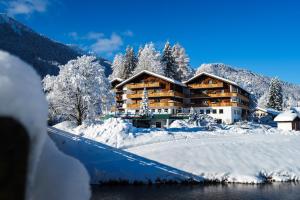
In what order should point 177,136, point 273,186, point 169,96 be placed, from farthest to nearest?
point 169,96 < point 177,136 < point 273,186

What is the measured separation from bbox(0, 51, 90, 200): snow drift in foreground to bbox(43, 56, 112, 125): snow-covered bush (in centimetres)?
4357

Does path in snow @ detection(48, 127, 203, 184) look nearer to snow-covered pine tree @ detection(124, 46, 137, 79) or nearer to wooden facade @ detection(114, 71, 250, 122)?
wooden facade @ detection(114, 71, 250, 122)

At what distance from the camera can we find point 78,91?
45.2m

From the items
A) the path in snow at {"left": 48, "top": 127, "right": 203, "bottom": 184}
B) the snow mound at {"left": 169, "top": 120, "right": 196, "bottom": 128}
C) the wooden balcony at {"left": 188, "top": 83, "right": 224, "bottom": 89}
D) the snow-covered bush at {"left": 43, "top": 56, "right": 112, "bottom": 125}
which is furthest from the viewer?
the wooden balcony at {"left": 188, "top": 83, "right": 224, "bottom": 89}

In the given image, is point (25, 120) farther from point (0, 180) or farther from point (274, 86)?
point (274, 86)

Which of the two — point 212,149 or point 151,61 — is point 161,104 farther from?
point 212,149

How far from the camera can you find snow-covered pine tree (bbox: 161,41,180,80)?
8075cm

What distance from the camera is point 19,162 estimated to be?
96 centimetres

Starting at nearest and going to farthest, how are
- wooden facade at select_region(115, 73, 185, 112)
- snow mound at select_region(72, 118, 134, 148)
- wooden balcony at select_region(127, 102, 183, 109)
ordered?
snow mound at select_region(72, 118, 134, 148) < wooden balcony at select_region(127, 102, 183, 109) < wooden facade at select_region(115, 73, 185, 112)

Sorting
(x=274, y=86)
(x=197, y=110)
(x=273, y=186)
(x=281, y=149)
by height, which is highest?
(x=274, y=86)

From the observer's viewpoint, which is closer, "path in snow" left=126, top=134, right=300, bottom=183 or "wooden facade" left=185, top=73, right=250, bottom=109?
"path in snow" left=126, top=134, right=300, bottom=183

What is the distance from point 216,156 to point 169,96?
3131cm

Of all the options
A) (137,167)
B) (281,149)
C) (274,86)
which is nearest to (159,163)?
(137,167)

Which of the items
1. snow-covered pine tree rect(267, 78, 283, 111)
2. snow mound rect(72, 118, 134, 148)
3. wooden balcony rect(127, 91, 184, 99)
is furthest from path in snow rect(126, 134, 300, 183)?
snow-covered pine tree rect(267, 78, 283, 111)
